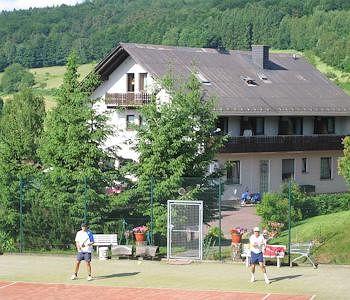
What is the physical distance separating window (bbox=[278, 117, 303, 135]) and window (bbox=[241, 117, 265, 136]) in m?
1.67

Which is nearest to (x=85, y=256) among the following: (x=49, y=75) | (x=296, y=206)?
(x=296, y=206)

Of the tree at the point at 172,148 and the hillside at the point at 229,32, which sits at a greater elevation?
the hillside at the point at 229,32

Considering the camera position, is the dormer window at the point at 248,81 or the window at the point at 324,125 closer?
the dormer window at the point at 248,81

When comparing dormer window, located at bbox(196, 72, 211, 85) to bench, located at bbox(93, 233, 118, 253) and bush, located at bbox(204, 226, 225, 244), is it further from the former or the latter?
bench, located at bbox(93, 233, 118, 253)

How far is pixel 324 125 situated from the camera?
56.9m

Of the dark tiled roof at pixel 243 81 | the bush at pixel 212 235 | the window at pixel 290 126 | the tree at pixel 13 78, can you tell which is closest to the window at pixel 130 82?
the dark tiled roof at pixel 243 81

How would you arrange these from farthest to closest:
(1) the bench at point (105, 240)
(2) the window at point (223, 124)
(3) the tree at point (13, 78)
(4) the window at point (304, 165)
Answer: (3) the tree at point (13, 78), (4) the window at point (304, 165), (2) the window at point (223, 124), (1) the bench at point (105, 240)

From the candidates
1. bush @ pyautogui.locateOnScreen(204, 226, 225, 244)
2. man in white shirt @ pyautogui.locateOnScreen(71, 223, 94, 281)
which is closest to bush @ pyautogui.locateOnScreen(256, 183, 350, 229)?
bush @ pyautogui.locateOnScreen(204, 226, 225, 244)

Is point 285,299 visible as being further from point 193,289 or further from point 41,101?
point 41,101

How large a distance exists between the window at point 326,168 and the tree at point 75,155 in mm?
26446

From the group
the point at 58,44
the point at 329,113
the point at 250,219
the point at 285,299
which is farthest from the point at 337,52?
the point at 285,299

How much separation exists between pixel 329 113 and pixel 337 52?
82760 mm

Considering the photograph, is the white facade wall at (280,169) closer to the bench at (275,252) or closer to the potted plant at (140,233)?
the potted plant at (140,233)

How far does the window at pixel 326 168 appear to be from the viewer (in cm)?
5541
